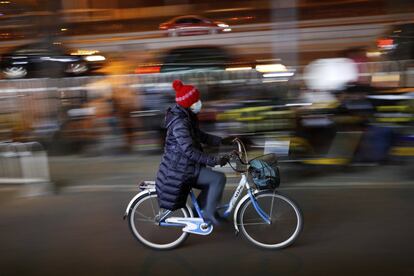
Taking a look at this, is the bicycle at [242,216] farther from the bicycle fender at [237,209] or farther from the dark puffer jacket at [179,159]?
the dark puffer jacket at [179,159]

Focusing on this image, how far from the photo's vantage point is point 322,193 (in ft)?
20.2

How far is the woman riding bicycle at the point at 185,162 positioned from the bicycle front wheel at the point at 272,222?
0.31 m

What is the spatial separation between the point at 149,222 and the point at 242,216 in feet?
3.06

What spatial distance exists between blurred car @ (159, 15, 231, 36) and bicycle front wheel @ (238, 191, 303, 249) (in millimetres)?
18180

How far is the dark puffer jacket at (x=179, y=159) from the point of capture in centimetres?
440

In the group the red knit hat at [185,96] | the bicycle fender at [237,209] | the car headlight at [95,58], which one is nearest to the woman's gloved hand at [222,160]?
the bicycle fender at [237,209]

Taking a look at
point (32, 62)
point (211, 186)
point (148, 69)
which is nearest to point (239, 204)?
point (211, 186)

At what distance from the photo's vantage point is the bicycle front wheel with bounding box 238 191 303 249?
15.1 ft

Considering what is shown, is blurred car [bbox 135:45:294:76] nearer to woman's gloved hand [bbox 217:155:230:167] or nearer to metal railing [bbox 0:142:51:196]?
metal railing [bbox 0:142:51:196]

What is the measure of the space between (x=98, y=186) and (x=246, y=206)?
2967 millimetres

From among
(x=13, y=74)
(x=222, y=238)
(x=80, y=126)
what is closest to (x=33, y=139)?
(x=80, y=126)

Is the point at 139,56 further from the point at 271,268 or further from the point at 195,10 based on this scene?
the point at 195,10

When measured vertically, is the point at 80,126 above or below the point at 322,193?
above

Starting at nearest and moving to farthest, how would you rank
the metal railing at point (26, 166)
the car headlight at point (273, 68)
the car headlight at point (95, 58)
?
1. the metal railing at point (26, 166)
2. the car headlight at point (273, 68)
3. the car headlight at point (95, 58)
